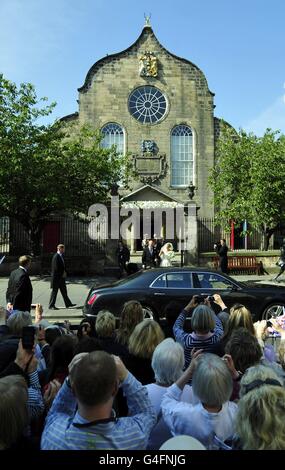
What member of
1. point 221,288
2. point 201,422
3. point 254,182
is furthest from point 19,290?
point 254,182

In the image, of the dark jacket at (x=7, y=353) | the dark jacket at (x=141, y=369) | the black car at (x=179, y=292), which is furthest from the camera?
the black car at (x=179, y=292)

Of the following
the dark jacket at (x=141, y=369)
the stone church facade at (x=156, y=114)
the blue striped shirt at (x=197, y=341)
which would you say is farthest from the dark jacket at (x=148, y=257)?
the dark jacket at (x=141, y=369)

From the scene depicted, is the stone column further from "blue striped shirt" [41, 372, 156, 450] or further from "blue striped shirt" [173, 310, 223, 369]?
"blue striped shirt" [41, 372, 156, 450]

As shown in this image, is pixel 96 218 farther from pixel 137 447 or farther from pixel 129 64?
pixel 137 447

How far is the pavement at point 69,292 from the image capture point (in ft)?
38.5

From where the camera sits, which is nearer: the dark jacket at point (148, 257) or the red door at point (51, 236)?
the dark jacket at point (148, 257)

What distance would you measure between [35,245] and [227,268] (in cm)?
1010

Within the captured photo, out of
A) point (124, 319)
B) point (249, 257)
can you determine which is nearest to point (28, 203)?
point (249, 257)

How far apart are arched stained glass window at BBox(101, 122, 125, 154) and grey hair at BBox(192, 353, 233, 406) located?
114 feet

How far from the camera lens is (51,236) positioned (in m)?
31.3

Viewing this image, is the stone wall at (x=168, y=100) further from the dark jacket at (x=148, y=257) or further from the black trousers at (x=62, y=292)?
the black trousers at (x=62, y=292)

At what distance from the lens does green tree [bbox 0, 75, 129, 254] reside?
2011 cm

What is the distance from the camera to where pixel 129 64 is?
36.4 m

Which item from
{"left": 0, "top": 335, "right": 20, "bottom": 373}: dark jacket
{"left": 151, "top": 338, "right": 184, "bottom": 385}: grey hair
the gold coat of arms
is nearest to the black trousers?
{"left": 0, "top": 335, "right": 20, "bottom": 373}: dark jacket
